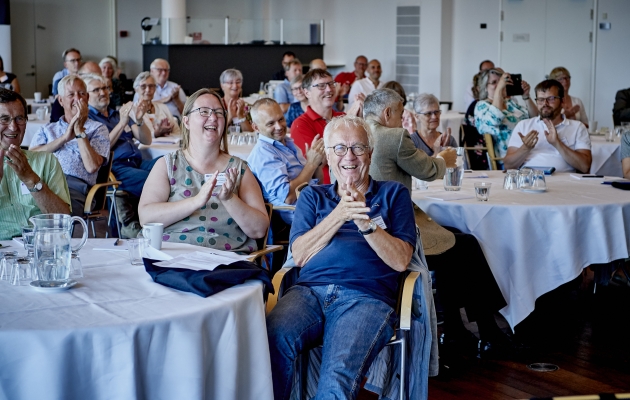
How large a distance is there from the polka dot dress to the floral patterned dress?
14.2ft

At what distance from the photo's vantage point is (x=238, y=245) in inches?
141

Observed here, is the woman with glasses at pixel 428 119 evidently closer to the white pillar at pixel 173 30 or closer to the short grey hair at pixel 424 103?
the short grey hair at pixel 424 103

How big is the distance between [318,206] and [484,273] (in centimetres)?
141

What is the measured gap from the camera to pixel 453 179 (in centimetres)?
475

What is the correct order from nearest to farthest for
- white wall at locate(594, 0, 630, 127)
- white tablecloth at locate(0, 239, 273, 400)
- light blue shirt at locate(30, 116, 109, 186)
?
white tablecloth at locate(0, 239, 273, 400)
light blue shirt at locate(30, 116, 109, 186)
white wall at locate(594, 0, 630, 127)

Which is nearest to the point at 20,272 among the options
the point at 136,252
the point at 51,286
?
the point at 51,286

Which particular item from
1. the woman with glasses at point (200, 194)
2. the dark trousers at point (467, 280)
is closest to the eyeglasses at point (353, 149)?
the woman with glasses at point (200, 194)

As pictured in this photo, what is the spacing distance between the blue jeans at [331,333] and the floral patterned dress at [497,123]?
15.2ft

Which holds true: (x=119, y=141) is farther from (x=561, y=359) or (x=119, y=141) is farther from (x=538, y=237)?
(x=561, y=359)

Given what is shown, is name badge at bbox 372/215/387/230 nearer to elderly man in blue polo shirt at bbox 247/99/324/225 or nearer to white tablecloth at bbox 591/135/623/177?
elderly man in blue polo shirt at bbox 247/99/324/225

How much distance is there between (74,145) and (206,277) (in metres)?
3.40

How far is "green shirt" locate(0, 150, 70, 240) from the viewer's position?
352 cm

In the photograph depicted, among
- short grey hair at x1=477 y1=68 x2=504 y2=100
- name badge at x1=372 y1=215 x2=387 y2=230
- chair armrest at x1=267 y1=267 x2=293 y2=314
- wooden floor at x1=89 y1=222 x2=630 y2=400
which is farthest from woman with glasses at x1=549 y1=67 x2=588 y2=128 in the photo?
chair armrest at x1=267 y1=267 x2=293 y2=314

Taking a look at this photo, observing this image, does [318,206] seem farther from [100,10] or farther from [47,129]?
[100,10]
